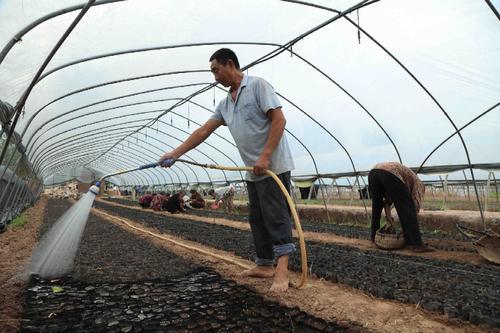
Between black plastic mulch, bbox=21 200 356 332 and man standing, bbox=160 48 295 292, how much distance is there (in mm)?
415

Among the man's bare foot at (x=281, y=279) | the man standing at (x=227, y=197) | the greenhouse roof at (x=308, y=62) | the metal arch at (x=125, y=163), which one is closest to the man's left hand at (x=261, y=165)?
the man's bare foot at (x=281, y=279)

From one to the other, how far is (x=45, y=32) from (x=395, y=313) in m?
5.10

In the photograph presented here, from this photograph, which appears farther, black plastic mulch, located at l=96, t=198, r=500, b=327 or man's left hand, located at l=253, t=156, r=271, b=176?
man's left hand, located at l=253, t=156, r=271, b=176

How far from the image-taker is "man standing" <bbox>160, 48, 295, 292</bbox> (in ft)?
9.18

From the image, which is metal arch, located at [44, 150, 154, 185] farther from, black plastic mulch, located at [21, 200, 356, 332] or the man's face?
the man's face

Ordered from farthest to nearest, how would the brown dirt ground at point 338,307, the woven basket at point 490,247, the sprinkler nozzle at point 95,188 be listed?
the woven basket at point 490,247, the sprinkler nozzle at point 95,188, the brown dirt ground at point 338,307

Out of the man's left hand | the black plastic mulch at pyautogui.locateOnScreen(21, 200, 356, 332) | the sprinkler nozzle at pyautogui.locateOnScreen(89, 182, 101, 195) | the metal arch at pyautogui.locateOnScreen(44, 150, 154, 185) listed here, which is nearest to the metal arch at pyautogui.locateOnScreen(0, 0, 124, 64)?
the sprinkler nozzle at pyautogui.locateOnScreen(89, 182, 101, 195)

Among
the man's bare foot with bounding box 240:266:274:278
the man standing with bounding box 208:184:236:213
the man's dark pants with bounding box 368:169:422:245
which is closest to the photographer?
the man's bare foot with bounding box 240:266:274:278

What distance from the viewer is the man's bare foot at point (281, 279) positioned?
8.67 ft

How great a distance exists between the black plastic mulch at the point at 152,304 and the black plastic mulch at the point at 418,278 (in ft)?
2.54

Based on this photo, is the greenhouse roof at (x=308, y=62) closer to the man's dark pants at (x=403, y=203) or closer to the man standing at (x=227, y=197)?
the man's dark pants at (x=403, y=203)

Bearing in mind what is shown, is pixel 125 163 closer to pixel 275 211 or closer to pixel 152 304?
pixel 275 211

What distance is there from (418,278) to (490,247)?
5.00 feet

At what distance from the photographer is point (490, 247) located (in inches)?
156
